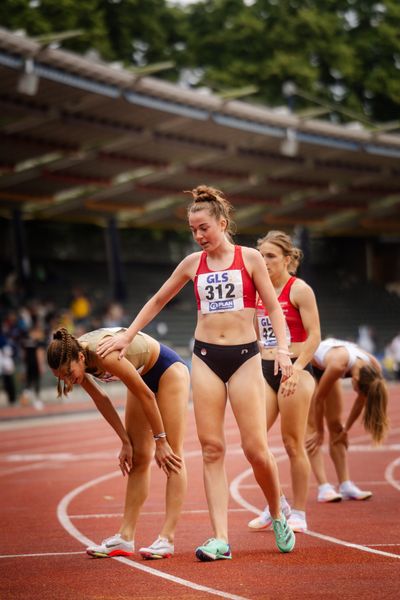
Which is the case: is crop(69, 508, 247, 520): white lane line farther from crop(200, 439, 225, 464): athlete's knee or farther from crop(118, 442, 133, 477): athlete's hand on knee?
crop(200, 439, 225, 464): athlete's knee

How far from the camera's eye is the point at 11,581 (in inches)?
261

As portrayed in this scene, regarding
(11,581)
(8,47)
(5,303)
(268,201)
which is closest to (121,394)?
(5,303)

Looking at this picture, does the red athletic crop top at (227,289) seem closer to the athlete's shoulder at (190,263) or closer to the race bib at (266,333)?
the athlete's shoulder at (190,263)

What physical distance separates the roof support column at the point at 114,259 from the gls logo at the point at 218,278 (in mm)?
32151

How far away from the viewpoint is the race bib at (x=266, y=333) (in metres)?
8.65

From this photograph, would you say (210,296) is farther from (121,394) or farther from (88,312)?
(88,312)

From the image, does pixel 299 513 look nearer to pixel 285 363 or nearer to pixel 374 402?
pixel 285 363

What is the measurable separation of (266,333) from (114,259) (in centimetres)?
3101

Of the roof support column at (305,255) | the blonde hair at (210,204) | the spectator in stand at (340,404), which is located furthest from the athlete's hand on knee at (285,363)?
the roof support column at (305,255)

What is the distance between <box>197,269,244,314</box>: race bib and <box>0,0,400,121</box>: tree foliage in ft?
121

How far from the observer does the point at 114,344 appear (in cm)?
682

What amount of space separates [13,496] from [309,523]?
3.79 metres

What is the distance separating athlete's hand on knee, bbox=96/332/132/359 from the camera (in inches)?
267

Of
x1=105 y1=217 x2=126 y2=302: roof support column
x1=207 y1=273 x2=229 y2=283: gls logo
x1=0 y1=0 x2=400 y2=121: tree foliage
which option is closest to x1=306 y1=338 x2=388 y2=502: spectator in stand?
x1=207 y1=273 x2=229 y2=283: gls logo
